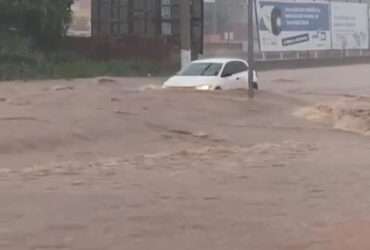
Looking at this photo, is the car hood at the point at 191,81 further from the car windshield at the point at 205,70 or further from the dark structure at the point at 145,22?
the dark structure at the point at 145,22

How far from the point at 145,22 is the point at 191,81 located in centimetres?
2437

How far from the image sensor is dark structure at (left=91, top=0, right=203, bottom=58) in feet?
178

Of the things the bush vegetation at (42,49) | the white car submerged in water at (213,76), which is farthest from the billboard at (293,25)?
the white car submerged in water at (213,76)

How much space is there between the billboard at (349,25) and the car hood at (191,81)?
3843 centimetres

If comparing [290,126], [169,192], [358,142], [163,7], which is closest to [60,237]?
[169,192]

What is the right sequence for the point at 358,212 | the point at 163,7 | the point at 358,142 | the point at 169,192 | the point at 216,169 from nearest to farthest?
the point at 358,212
the point at 169,192
the point at 216,169
the point at 358,142
the point at 163,7

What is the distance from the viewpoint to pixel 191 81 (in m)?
33.2

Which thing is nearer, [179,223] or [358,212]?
[179,223]

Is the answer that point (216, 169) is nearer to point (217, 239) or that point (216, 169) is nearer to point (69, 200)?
point (69, 200)

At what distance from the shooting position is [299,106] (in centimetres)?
3078

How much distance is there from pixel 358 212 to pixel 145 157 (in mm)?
6487

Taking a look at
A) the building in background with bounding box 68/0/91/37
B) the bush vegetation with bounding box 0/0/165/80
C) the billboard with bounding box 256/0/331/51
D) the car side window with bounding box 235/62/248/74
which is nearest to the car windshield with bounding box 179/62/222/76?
the car side window with bounding box 235/62/248/74

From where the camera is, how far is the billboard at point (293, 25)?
6362 cm

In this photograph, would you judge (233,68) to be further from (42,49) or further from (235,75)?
(42,49)
